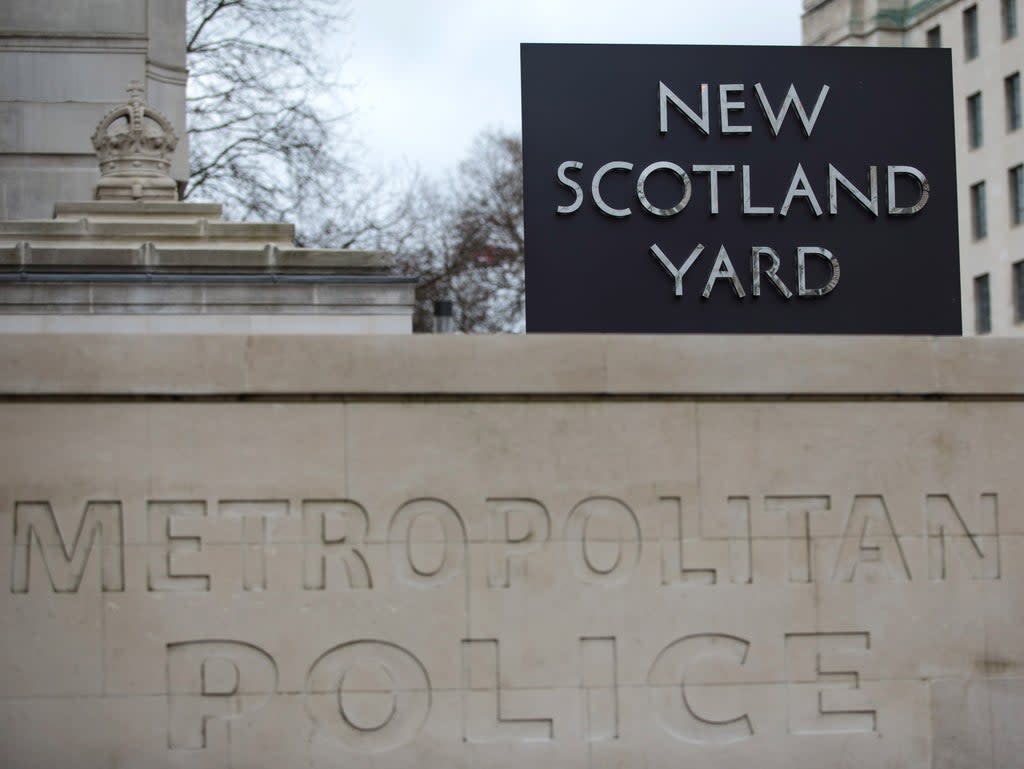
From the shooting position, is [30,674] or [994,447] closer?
[30,674]

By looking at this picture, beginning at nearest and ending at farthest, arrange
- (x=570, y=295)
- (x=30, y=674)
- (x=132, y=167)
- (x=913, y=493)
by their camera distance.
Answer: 1. (x=30, y=674)
2. (x=913, y=493)
3. (x=570, y=295)
4. (x=132, y=167)

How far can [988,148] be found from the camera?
66438 mm

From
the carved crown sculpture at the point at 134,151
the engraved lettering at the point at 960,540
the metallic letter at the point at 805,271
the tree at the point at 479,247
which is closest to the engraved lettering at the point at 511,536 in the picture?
the engraved lettering at the point at 960,540

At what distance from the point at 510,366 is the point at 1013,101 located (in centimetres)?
5850

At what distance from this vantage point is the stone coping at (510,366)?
1020 cm

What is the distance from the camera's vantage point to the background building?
64688 millimetres

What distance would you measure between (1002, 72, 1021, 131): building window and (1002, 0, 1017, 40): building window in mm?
1541

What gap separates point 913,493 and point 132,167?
1091cm

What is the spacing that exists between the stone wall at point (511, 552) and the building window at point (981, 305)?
57.5 meters

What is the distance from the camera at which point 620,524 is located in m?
10.5

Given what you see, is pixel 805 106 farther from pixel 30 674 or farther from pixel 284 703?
pixel 30 674

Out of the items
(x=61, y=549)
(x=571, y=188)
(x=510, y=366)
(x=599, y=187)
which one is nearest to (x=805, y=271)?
(x=599, y=187)

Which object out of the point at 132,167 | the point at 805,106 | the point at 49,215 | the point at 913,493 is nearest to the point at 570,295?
the point at 805,106

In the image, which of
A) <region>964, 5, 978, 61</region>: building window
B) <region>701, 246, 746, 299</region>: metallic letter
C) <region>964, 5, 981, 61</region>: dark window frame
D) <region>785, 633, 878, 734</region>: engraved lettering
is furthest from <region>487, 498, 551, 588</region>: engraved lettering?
<region>964, 5, 978, 61</region>: building window
